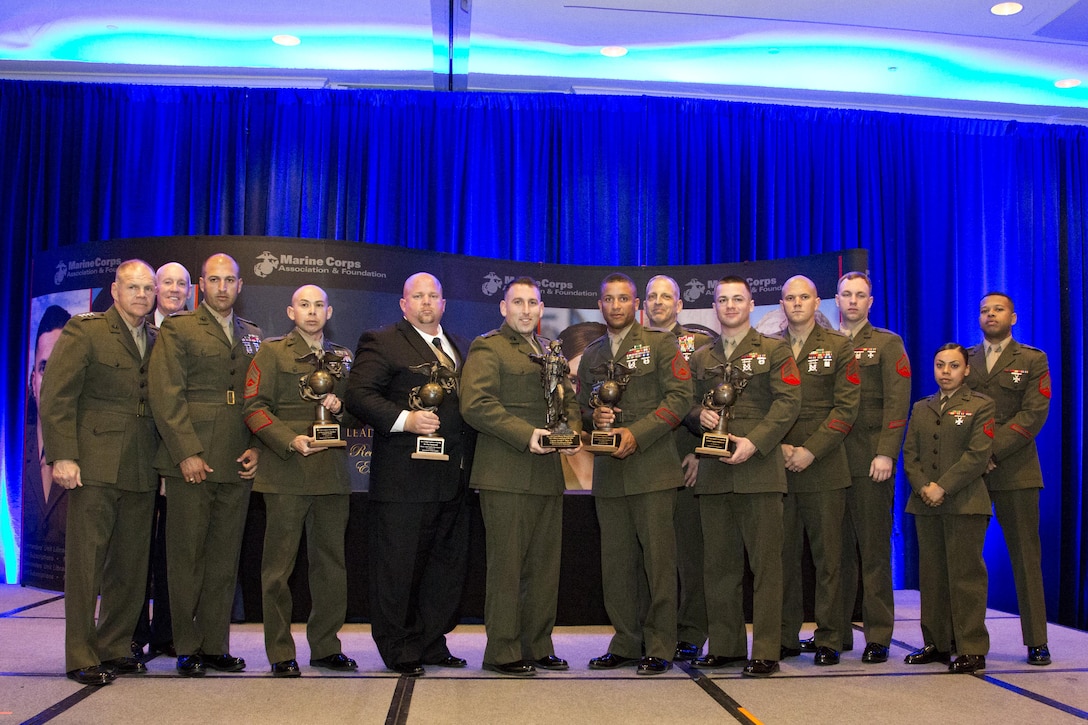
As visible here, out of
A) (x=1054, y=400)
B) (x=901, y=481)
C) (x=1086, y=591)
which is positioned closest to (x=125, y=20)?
(x=901, y=481)

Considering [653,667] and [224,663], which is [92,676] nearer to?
[224,663]

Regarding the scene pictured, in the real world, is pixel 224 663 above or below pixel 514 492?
below

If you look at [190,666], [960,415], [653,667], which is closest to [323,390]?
[190,666]

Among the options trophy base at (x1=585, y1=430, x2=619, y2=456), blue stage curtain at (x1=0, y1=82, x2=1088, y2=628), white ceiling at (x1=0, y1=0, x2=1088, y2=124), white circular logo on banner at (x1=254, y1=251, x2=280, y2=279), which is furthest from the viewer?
blue stage curtain at (x1=0, y1=82, x2=1088, y2=628)

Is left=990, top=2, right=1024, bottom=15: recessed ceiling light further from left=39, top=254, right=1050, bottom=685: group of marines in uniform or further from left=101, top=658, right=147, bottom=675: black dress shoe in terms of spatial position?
left=101, top=658, right=147, bottom=675: black dress shoe

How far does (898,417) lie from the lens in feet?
16.3

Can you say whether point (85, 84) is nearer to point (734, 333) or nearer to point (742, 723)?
point (734, 333)

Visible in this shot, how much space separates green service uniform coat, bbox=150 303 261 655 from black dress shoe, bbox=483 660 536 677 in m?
1.30

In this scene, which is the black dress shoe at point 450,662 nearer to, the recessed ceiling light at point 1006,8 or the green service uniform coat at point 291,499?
the green service uniform coat at point 291,499

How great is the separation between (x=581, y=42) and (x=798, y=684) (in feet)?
19.2

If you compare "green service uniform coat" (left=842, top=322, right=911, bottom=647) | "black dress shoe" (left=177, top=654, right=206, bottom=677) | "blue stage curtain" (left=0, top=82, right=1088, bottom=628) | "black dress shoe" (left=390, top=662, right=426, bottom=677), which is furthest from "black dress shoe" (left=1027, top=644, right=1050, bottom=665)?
"black dress shoe" (left=177, top=654, right=206, bottom=677)

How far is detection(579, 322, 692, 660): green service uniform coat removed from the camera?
14.7 feet

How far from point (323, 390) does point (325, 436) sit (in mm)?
215

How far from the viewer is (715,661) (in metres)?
4.55
